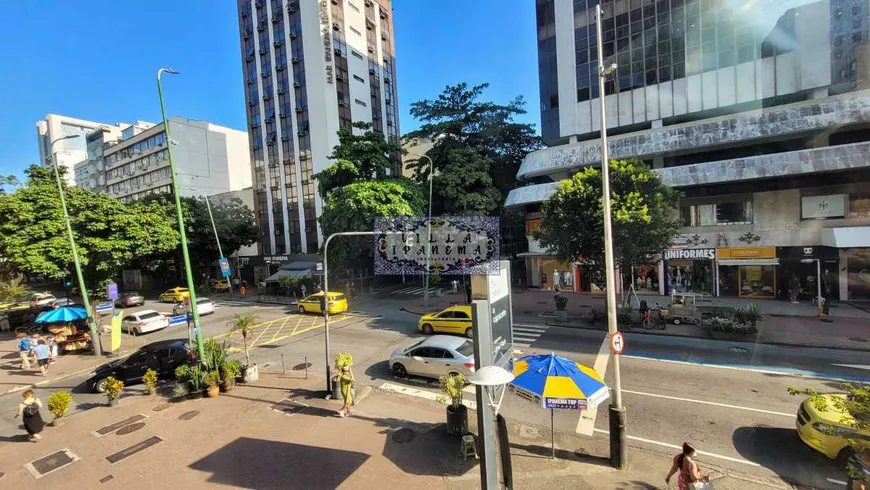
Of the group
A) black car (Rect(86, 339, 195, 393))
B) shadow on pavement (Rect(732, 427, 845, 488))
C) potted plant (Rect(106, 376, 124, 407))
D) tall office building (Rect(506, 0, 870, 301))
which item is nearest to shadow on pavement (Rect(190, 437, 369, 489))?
potted plant (Rect(106, 376, 124, 407))

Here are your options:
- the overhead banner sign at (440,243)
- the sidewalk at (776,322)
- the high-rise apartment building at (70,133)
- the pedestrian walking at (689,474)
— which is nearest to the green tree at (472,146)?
the overhead banner sign at (440,243)

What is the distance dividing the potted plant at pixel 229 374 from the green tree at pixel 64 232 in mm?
14714

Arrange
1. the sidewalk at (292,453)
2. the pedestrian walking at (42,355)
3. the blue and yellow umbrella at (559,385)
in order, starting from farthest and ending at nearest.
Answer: the pedestrian walking at (42,355), the sidewalk at (292,453), the blue and yellow umbrella at (559,385)

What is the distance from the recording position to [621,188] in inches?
739

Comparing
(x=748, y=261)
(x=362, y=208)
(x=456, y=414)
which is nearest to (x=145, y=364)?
(x=456, y=414)

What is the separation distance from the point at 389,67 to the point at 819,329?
182 feet

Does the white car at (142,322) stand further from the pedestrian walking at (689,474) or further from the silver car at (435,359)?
the pedestrian walking at (689,474)

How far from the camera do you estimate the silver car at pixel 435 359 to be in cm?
1269

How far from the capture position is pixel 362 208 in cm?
2869

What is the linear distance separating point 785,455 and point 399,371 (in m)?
10.3

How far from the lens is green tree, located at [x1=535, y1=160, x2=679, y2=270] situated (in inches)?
704

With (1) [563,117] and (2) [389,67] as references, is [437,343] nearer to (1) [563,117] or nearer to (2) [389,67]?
(1) [563,117]

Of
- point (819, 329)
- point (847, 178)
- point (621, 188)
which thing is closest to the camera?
point (819, 329)

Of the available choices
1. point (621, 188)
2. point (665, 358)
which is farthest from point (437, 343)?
point (621, 188)
